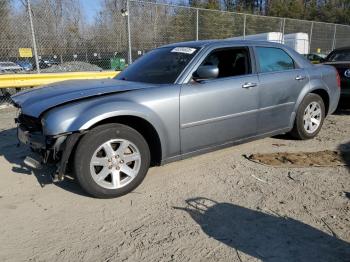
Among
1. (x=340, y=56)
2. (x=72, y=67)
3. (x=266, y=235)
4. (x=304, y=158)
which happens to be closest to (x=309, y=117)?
(x=304, y=158)

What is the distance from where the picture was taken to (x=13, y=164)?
188 inches

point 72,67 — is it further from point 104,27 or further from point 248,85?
point 248,85

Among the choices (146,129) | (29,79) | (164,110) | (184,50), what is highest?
(184,50)

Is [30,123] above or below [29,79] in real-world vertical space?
above

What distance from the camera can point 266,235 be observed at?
300 cm

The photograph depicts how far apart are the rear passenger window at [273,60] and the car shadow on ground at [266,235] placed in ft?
7.55

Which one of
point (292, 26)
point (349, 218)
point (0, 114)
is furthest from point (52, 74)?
point (292, 26)

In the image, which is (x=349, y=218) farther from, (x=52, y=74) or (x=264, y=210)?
(x=52, y=74)

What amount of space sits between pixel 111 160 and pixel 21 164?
1.74 m

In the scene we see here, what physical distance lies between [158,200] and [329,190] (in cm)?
181

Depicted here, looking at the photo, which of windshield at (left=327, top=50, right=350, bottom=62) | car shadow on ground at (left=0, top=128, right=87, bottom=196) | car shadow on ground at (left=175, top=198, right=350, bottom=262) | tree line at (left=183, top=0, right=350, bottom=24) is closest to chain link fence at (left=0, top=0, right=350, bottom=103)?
car shadow on ground at (left=0, top=128, right=87, bottom=196)

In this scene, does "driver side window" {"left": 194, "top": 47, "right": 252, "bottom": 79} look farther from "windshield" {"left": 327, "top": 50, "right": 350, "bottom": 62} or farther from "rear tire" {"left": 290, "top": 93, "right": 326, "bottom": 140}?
"windshield" {"left": 327, "top": 50, "right": 350, "bottom": 62}

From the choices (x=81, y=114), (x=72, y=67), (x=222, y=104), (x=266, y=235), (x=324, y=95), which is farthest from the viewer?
(x=72, y=67)

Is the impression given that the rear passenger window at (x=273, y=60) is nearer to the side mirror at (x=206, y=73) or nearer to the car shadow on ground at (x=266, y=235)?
the side mirror at (x=206, y=73)
